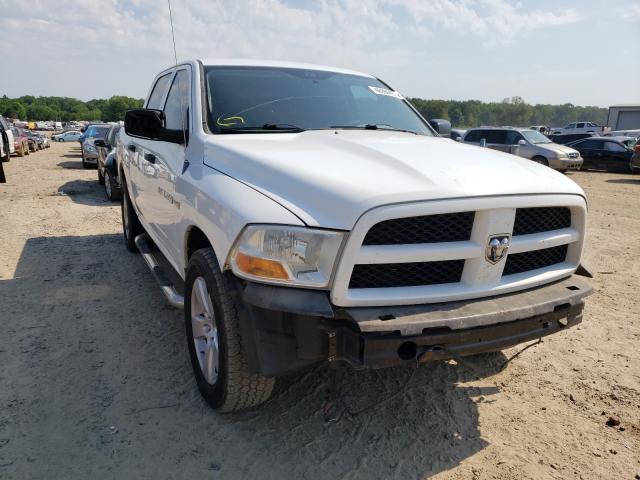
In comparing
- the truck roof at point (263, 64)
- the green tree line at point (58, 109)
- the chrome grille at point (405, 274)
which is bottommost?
the green tree line at point (58, 109)

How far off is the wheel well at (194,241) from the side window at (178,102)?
80 cm

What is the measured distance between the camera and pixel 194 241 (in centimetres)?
324

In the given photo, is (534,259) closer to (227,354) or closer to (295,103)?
(227,354)

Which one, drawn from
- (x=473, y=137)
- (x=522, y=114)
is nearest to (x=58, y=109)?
(x=522, y=114)

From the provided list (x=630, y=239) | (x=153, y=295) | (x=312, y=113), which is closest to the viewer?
(x=312, y=113)

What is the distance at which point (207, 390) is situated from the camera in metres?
2.90

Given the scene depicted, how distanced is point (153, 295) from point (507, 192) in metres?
3.45

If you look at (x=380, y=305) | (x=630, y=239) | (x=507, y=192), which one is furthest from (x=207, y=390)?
(x=630, y=239)

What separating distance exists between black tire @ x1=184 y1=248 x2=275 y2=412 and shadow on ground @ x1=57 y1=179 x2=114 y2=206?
790 centimetres

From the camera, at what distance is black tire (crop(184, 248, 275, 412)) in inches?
98.5

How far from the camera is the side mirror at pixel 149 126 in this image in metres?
3.36

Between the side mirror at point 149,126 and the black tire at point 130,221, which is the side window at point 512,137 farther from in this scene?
the side mirror at point 149,126

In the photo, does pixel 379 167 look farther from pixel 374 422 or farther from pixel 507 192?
pixel 374 422

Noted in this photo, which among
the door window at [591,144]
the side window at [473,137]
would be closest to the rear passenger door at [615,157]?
the door window at [591,144]
